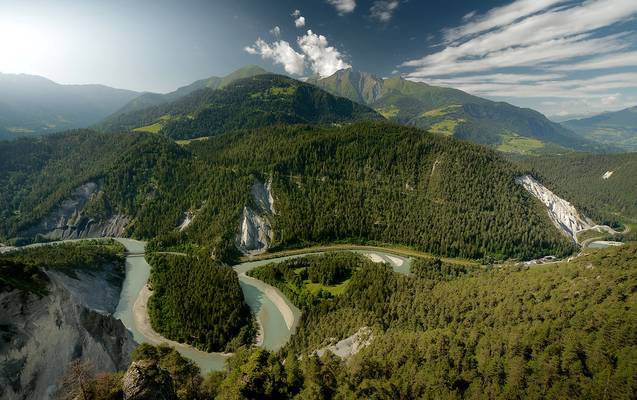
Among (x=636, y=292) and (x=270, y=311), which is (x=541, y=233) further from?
(x=270, y=311)

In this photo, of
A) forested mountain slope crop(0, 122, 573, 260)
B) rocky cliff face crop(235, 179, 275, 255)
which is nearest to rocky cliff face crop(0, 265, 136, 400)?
forested mountain slope crop(0, 122, 573, 260)

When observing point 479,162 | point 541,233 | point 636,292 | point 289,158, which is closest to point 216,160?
point 289,158

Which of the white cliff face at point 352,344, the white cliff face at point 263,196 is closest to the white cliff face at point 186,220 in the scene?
the white cliff face at point 263,196

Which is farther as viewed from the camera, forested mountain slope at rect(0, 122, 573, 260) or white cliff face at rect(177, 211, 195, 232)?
white cliff face at rect(177, 211, 195, 232)

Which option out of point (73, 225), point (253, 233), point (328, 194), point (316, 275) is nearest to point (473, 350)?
point (316, 275)

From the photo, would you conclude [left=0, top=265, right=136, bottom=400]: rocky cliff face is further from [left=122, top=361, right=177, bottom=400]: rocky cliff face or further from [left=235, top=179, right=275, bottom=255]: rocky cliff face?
[left=235, top=179, right=275, bottom=255]: rocky cliff face
